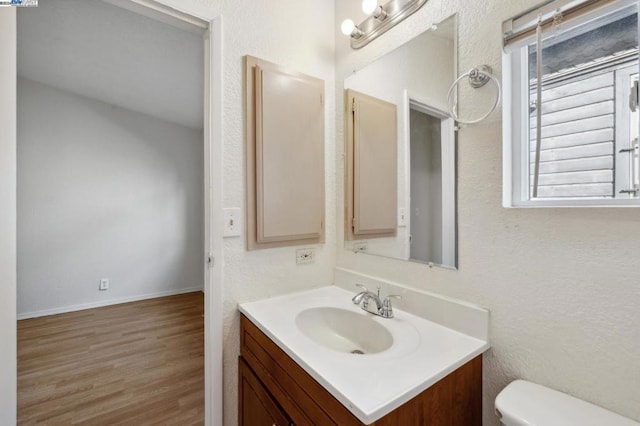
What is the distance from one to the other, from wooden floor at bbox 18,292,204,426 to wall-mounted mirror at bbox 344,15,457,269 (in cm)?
157

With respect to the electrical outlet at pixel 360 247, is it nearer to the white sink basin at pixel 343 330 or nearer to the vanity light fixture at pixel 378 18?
the white sink basin at pixel 343 330

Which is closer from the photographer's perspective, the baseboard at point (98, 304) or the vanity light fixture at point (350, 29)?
the vanity light fixture at point (350, 29)

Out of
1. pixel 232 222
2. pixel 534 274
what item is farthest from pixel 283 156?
pixel 534 274

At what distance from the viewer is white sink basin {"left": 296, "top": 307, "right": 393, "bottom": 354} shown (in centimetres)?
109

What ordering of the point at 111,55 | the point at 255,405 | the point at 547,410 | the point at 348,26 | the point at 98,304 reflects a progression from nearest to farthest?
the point at 547,410
the point at 255,405
the point at 348,26
the point at 111,55
the point at 98,304

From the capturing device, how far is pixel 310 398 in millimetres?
775

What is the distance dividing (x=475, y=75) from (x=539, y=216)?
50cm

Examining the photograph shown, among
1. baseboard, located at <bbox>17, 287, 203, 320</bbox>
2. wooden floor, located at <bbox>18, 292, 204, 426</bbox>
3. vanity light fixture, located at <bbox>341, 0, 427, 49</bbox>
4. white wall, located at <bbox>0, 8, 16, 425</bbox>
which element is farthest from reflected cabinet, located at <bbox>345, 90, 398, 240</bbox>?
baseboard, located at <bbox>17, 287, 203, 320</bbox>

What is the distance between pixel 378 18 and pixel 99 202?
377 centimetres

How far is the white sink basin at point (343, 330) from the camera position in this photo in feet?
3.58

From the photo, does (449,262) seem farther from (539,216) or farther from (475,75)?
(475,75)

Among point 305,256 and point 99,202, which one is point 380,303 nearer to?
point 305,256

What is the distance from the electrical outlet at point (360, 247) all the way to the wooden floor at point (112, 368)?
1369 millimetres

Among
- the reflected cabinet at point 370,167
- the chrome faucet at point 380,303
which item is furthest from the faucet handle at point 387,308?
the reflected cabinet at point 370,167
